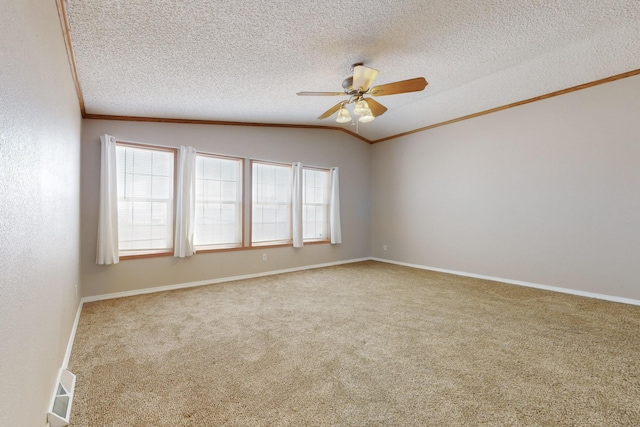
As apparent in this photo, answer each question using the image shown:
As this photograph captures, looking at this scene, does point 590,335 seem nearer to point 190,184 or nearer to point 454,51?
point 454,51

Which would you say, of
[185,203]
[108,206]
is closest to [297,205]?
[185,203]

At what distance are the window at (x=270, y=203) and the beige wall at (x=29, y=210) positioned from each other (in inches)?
127

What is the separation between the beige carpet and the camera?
1.60 meters

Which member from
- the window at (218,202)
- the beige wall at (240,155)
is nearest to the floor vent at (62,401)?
the beige wall at (240,155)

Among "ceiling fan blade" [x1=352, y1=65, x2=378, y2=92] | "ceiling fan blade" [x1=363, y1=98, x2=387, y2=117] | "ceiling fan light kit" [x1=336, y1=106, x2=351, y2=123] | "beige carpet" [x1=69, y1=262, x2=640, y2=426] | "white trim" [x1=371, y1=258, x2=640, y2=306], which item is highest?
"ceiling fan blade" [x1=352, y1=65, x2=378, y2=92]

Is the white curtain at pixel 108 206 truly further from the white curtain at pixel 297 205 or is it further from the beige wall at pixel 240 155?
the white curtain at pixel 297 205

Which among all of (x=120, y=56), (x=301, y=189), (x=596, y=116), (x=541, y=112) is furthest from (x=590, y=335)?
(x=120, y=56)

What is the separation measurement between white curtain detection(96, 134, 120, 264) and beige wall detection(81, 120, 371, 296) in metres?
0.13

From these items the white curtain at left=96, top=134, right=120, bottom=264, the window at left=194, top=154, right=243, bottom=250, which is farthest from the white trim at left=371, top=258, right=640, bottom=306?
the white curtain at left=96, top=134, right=120, bottom=264

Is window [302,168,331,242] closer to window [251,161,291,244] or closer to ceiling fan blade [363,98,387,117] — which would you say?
window [251,161,291,244]

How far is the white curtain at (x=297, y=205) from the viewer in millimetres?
5398

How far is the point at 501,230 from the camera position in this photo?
461cm

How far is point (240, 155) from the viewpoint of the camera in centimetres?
485

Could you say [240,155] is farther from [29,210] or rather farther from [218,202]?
[29,210]
